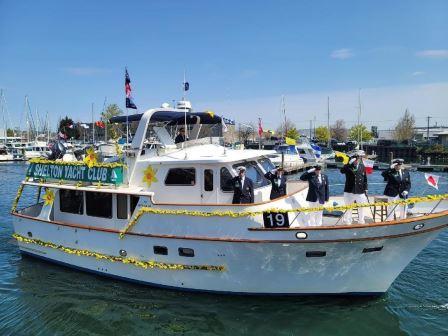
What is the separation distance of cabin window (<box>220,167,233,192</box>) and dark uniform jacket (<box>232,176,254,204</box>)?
251 mm

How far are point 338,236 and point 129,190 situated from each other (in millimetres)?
4929

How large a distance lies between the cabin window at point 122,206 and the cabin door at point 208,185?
201cm

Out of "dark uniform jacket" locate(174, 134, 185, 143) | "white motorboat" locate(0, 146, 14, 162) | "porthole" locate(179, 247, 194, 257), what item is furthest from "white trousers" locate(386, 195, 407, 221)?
"white motorboat" locate(0, 146, 14, 162)

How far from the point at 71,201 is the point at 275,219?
596 cm

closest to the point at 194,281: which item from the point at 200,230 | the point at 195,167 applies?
the point at 200,230

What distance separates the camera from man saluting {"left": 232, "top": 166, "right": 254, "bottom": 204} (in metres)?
8.79

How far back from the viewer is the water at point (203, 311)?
8.00 meters

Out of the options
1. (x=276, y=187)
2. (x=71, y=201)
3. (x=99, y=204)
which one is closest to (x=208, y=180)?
(x=276, y=187)

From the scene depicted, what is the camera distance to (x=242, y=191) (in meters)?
8.78

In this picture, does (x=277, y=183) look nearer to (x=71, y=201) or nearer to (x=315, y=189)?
(x=315, y=189)

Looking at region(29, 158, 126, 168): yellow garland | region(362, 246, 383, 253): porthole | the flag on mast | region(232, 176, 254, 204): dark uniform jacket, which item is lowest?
region(362, 246, 383, 253): porthole

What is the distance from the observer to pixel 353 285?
8531mm

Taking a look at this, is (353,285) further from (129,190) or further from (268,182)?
(129,190)

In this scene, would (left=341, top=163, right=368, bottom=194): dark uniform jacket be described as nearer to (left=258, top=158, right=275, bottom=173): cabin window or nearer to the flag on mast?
(left=258, top=158, right=275, bottom=173): cabin window
